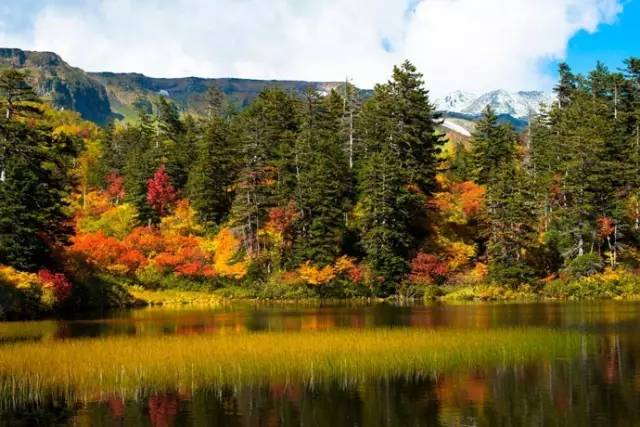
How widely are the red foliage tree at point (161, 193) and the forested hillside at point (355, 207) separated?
269 millimetres

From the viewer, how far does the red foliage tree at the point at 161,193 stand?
302ft

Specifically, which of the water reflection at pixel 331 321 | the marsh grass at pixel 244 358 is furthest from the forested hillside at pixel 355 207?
the marsh grass at pixel 244 358

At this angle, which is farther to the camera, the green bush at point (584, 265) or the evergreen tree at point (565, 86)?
the evergreen tree at point (565, 86)

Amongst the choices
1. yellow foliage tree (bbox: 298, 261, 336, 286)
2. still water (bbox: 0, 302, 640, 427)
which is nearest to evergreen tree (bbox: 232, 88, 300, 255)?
yellow foliage tree (bbox: 298, 261, 336, 286)

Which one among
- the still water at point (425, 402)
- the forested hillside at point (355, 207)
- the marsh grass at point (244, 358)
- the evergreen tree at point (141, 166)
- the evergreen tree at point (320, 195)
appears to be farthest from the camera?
the evergreen tree at point (141, 166)

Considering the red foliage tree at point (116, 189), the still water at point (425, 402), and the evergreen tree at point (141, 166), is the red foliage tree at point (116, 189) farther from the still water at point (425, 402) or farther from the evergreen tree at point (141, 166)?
the still water at point (425, 402)

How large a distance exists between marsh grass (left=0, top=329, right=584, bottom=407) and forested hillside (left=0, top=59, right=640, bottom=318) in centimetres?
3006

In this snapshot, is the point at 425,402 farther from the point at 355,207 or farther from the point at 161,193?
the point at 161,193

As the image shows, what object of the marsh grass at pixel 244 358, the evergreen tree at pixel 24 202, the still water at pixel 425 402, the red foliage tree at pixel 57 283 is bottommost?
the still water at pixel 425 402

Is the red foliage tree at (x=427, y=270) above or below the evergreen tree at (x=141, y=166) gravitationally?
below

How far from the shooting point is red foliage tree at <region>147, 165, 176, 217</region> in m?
92.1

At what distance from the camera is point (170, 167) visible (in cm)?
9775

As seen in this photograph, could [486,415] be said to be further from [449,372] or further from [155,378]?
[155,378]

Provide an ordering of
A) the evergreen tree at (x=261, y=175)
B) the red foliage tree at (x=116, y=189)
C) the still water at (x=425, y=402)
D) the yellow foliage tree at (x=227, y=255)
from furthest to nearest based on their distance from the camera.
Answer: the red foliage tree at (x=116, y=189) < the evergreen tree at (x=261, y=175) < the yellow foliage tree at (x=227, y=255) < the still water at (x=425, y=402)
